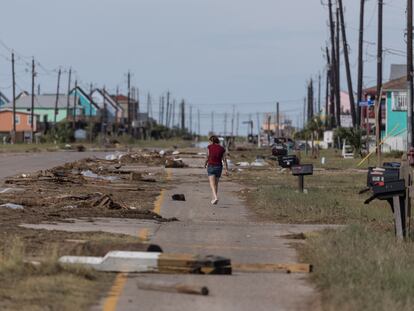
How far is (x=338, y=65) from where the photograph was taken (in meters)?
70.6

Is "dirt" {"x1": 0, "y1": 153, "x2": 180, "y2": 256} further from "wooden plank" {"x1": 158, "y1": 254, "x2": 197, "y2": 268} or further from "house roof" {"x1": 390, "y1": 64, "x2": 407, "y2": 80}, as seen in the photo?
"house roof" {"x1": 390, "y1": 64, "x2": 407, "y2": 80}

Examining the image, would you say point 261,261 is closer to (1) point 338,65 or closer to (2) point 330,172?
(2) point 330,172

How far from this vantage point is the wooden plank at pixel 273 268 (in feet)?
37.1

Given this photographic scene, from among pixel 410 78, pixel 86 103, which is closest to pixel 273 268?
pixel 410 78

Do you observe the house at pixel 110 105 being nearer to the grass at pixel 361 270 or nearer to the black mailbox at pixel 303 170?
the black mailbox at pixel 303 170

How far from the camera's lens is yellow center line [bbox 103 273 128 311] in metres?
8.97

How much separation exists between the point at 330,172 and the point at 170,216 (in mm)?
21446

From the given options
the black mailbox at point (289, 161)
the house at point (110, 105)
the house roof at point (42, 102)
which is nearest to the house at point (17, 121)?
the house roof at point (42, 102)

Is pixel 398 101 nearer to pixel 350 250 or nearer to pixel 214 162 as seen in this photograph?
pixel 214 162

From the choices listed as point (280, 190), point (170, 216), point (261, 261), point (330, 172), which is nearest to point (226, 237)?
point (261, 261)

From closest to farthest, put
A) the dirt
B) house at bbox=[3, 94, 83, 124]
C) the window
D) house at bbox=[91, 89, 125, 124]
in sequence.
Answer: the dirt, the window, house at bbox=[3, 94, 83, 124], house at bbox=[91, 89, 125, 124]

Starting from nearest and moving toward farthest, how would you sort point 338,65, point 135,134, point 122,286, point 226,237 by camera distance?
point 122,286 < point 226,237 < point 338,65 < point 135,134

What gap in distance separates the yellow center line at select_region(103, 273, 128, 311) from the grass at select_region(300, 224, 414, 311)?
2186 millimetres

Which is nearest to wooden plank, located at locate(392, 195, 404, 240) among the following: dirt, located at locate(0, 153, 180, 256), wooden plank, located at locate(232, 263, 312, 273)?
wooden plank, located at locate(232, 263, 312, 273)
